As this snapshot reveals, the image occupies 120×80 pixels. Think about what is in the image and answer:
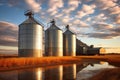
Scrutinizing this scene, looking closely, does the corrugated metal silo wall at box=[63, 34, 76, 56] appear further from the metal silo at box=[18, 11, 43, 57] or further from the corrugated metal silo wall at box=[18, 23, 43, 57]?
the corrugated metal silo wall at box=[18, 23, 43, 57]

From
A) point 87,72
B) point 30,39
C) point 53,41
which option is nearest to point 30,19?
point 30,39

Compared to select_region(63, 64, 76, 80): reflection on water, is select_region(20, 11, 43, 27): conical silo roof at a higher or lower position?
higher

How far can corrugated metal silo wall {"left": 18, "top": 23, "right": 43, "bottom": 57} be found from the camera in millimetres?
47344

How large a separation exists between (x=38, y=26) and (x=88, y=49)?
64.3 metres

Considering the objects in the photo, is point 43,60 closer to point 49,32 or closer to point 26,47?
point 26,47

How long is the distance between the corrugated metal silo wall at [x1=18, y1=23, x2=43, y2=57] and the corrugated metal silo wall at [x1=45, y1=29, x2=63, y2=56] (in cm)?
1437

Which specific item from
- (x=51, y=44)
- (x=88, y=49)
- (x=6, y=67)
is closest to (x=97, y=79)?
(x=6, y=67)

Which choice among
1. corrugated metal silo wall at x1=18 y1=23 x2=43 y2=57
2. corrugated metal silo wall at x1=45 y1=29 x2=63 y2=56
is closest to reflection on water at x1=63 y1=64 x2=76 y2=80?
corrugated metal silo wall at x1=18 y1=23 x2=43 y2=57

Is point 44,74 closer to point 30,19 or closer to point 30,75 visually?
point 30,75

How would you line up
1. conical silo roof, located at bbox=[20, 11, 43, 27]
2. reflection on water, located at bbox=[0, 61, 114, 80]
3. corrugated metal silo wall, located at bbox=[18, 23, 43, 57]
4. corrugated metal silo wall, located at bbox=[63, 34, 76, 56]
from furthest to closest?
corrugated metal silo wall, located at bbox=[63, 34, 76, 56], conical silo roof, located at bbox=[20, 11, 43, 27], corrugated metal silo wall, located at bbox=[18, 23, 43, 57], reflection on water, located at bbox=[0, 61, 114, 80]

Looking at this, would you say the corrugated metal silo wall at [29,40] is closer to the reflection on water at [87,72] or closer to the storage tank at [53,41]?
the storage tank at [53,41]

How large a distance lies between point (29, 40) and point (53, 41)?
55.8 feet

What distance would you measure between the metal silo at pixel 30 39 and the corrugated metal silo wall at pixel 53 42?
13.8 metres

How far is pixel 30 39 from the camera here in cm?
4728
